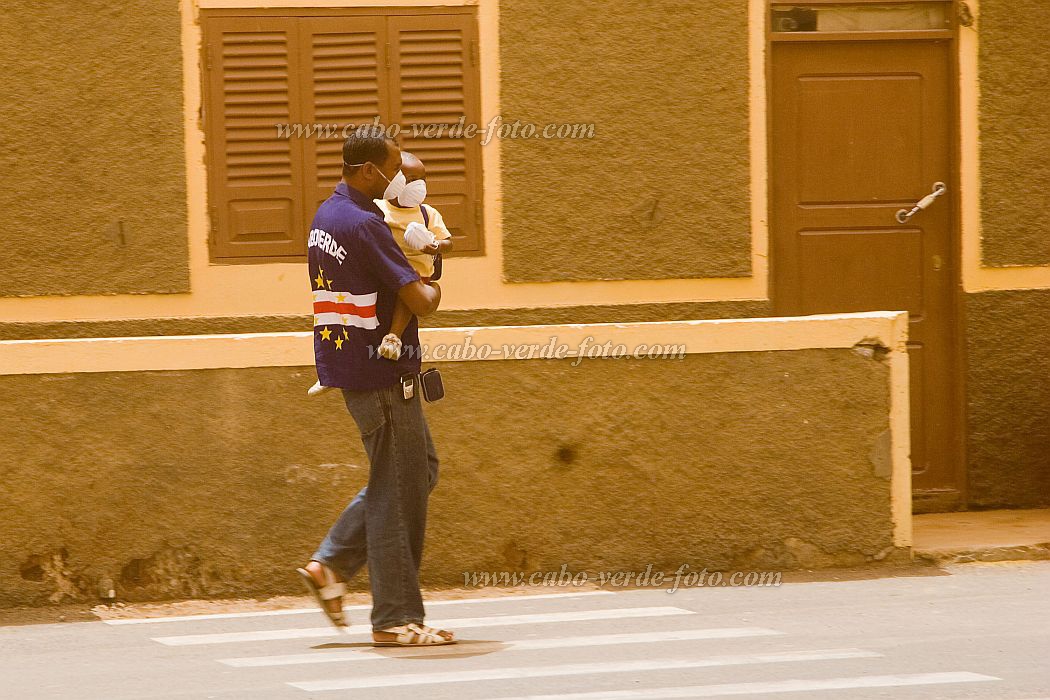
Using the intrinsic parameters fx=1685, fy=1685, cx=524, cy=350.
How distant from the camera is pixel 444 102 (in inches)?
362

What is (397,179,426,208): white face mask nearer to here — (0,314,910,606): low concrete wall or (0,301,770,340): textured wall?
(0,314,910,606): low concrete wall

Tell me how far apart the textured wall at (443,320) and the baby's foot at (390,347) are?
269 cm

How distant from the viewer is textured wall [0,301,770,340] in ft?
29.0

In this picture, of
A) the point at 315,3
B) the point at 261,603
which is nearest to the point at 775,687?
A: the point at 261,603

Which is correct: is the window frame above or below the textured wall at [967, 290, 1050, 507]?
above

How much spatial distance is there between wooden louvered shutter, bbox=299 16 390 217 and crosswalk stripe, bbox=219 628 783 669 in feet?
10.9

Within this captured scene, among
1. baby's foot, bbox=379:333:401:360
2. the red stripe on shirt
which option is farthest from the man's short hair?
baby's foot, bbox=379:333:401:360

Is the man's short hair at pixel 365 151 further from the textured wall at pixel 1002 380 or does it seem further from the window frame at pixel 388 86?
the textured wall at pixel 1002 380

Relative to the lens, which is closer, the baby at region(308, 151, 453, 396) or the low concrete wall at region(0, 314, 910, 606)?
the baby at region(308, 151, 453, 396)

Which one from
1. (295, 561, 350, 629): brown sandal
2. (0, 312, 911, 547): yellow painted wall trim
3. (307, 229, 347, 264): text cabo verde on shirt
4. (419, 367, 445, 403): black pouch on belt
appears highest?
(307, 229, 347, 264): text cabo verde on shirt

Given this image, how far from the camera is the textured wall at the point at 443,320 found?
884 cm

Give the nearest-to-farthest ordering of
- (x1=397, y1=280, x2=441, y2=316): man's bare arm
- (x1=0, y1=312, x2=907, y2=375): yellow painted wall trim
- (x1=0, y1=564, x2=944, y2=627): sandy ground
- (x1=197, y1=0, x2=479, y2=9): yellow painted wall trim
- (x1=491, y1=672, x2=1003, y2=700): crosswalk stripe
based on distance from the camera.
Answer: (x1=491, y1=672, x2=1003, y2=700): crosswalk stripe < (x1=397, y1=280, x2=441, y2=316): man's bare arm < (x1=0, y1=564, x2=944, y2=627): sandy ground < (x1=0, y1=312, x2=907, y2=375): yellow painted wall trim < (x1=197, y1=0, x2=479, y2=9): yellow painted wall trim

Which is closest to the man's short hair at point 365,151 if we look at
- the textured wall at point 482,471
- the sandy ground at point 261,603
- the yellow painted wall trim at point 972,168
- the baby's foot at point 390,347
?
the baby's foot at point 390,347

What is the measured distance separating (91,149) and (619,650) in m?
4.22
